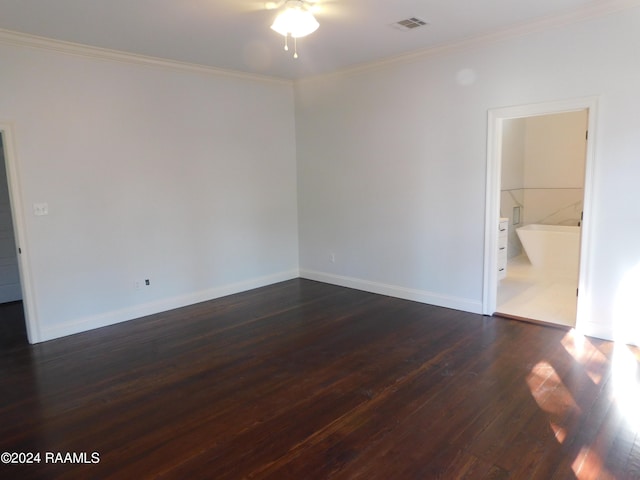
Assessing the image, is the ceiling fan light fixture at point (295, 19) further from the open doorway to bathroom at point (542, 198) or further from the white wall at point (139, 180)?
the open doorway to bathroom at point (542, 198)

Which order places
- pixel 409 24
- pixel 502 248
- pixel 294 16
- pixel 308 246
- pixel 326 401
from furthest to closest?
1. pixel 308 246
2. pixel 502 248
3. pixel 409 24
4. pixel 294 16
5. pixel 326 401

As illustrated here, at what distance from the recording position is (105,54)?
13.9 ft

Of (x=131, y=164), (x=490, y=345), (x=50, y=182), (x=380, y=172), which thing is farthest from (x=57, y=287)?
(x=490, y=345)

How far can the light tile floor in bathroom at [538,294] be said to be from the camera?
4414 mm

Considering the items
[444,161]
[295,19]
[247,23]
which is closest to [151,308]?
[247,23]

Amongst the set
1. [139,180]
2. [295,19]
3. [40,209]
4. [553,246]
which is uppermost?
[295,19]

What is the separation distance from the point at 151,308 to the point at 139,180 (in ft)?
4.82

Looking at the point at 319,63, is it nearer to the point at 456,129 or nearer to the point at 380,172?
the point at 380,172

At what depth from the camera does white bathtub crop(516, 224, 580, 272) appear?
6234 millimetres

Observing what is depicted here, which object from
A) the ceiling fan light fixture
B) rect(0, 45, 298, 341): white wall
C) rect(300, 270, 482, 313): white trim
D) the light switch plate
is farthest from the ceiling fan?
rect(300, 270, 482, 313): white trim

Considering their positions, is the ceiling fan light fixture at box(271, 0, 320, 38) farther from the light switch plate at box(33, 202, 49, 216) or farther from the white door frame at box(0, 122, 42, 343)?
the light switch plate at box(33, 202, 49, 216)

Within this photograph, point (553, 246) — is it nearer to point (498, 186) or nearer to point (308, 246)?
point (498, 186)

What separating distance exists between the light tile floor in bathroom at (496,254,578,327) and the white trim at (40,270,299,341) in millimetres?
3103

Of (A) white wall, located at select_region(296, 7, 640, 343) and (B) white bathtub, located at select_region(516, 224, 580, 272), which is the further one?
(B) white bathtub, located at select_region(516, 224, 580, 272)
